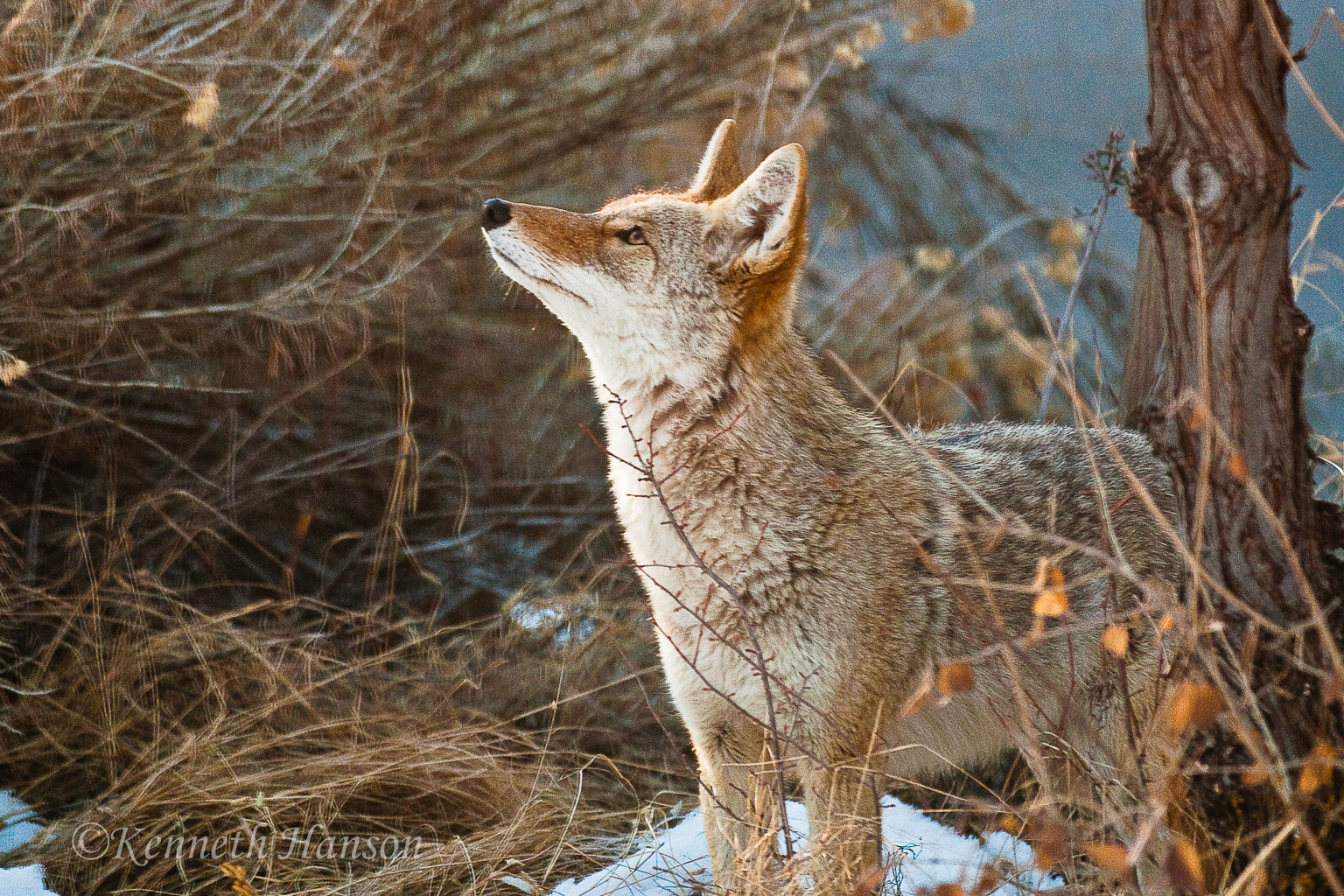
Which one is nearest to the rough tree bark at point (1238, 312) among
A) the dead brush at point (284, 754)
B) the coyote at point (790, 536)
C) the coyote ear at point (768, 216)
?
the coyote at point (790, 536)

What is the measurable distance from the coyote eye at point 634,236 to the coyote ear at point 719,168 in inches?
16.2

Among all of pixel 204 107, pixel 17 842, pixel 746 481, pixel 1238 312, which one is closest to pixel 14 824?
pixel 17 842

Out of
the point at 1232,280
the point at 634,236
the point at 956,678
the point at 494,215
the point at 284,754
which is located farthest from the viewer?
the point at 284,754

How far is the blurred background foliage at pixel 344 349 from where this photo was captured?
401 cm

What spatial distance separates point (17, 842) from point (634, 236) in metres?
2.44

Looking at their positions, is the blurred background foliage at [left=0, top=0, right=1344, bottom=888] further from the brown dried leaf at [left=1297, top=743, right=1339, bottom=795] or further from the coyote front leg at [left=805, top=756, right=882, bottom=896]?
the brown dried leaf at [left=1297, top=743, right=1339, bottom=795]

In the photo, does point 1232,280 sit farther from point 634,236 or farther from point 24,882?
point 24,882

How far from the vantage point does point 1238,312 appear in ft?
7.40

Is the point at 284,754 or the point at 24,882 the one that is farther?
the point at 284,754

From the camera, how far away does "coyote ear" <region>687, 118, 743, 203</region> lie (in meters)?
3.72

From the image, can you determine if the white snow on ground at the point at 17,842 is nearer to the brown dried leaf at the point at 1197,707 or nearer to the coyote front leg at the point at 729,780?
the coyote front leg at the point at 729,780

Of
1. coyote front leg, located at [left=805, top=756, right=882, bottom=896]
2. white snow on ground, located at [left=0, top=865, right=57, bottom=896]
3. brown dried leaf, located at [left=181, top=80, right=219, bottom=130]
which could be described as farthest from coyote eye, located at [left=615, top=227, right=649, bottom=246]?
white snow on ground, located at [left=0, top=865, right=57, bottom=896]

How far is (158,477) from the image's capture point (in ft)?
15.8

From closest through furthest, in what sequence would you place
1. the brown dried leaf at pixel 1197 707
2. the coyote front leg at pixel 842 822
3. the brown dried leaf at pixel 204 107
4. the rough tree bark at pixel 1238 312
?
the brown dried leaf at pixel 1197 707
the rough tree bark at pixel 1238 312
the coyote front leg at pixel 842 822
the brown dried leaf at pixel 204 107
